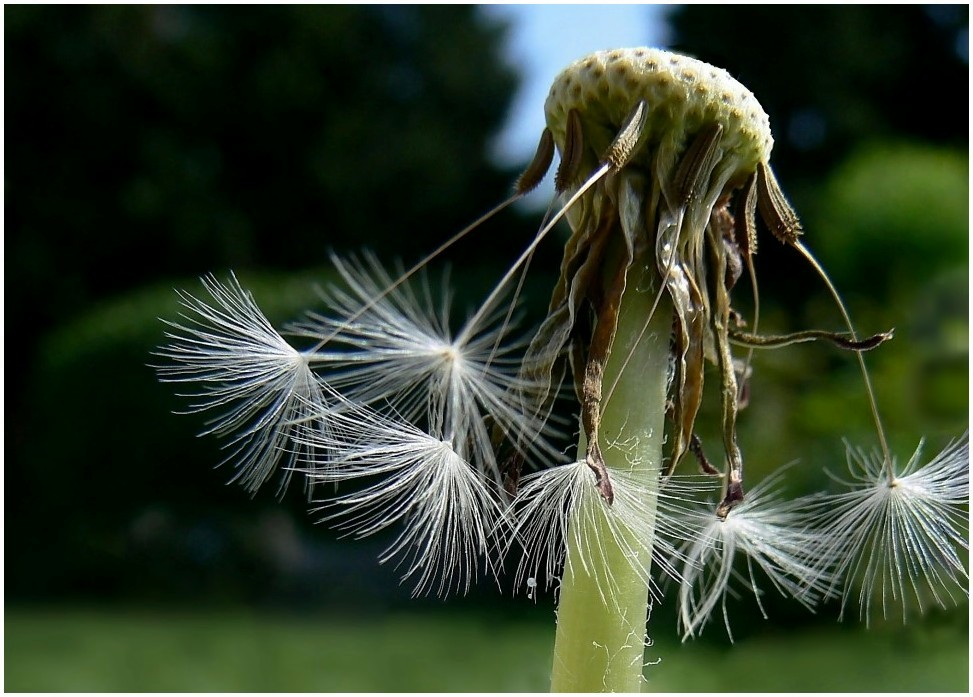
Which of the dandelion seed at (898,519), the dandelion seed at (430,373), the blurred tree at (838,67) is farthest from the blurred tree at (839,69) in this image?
the dandelion seed at (430,373)

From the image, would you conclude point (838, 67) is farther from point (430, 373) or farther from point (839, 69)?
point (430, 373)

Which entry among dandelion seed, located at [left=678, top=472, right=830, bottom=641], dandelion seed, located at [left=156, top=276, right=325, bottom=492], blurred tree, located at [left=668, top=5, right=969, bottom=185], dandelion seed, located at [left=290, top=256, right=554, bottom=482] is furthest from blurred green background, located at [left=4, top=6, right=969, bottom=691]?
dandelion seed, located at [left=156, top=276, right=325, bottom=492]

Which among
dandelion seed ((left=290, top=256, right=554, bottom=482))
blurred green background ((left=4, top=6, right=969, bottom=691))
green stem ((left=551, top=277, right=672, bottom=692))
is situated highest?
blurred green background ((left=4, top=6, right=969, bottom=691))

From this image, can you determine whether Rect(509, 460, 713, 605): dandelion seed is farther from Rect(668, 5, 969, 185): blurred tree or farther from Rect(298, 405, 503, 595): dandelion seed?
Rect(668, 5, 969, 185): blurred tree

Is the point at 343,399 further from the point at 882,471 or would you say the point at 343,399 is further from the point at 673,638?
the point at 673,638

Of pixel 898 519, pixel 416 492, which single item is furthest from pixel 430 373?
pixel 898 519

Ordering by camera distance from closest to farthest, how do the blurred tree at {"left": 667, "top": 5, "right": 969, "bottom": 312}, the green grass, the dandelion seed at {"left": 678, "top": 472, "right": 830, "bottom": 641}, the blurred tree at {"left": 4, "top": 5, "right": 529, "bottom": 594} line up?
1. the dandelion seed at {"left": 678, "top": 472, "right": 830, "bottom": 641}
2. the green grass
3. the blurred tree at {"left": 667, "top": 5, "right": 969, "bottom": 312}
4. the blurred tree at {"left": 4, "top": 5, "right": 529, "bottom": 594}
